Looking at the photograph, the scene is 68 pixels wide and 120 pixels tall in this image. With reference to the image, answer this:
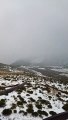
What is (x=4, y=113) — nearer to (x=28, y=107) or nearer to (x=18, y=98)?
(x=28, y=107)

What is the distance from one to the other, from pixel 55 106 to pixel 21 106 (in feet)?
20.7

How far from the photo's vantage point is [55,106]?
31.8m

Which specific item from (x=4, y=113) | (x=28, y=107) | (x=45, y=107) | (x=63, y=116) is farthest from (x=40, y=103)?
(x=4, y=113)

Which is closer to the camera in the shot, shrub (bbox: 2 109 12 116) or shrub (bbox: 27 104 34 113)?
shrub (bbox: 2 109 12 116)

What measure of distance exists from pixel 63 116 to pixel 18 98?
8.67m

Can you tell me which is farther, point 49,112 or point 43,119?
point 49,112

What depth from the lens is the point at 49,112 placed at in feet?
91.3

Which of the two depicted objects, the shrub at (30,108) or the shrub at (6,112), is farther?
the shrub at (30,108)

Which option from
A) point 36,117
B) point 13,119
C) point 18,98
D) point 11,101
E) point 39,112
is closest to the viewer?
point 13,119

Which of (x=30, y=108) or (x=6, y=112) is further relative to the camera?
(x=30, y=108)

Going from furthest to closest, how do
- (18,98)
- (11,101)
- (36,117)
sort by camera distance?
1. (18,98)
2. (11,101)
3. (36,117)

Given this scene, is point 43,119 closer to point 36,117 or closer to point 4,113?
point 36,117

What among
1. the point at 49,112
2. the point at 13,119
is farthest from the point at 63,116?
the point at 13,119

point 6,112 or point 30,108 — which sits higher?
point 6,112
